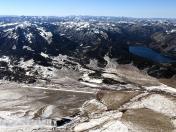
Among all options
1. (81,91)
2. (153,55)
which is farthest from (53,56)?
(81,91)

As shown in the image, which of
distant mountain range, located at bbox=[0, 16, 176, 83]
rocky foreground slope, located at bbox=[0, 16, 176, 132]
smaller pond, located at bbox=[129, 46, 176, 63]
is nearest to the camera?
rocky foreground slope, located at bbox=[0, 16, 176, 132]

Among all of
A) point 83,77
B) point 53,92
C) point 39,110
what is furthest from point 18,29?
point 39,110

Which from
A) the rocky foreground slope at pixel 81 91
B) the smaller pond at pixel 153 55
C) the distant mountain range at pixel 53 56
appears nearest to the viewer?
the rocky foreground slope at pixel 81 91

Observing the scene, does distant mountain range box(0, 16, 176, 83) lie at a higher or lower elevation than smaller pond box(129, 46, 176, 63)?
higher

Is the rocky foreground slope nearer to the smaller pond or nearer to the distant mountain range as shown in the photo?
the distant mountain range

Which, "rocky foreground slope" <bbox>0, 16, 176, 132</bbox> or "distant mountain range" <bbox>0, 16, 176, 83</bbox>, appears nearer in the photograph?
"rocky foreground slope" <bbox>0, 16, 176, 132</bbox>

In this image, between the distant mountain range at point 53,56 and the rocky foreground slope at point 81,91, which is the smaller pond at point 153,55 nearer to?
the distant mountain range at point 53,56

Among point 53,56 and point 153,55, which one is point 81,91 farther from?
point 153,55

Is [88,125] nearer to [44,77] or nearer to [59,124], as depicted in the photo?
[59,124]

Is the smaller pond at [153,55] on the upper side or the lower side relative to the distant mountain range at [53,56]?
lower

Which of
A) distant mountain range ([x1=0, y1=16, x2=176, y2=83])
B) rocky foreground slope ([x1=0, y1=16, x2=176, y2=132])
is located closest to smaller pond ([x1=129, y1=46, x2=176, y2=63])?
distant mountain range ([x1=0, y1=16, x2=176, y2=83])

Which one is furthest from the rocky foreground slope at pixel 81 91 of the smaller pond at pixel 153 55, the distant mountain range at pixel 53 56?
the smaller pond at pixel 153 55

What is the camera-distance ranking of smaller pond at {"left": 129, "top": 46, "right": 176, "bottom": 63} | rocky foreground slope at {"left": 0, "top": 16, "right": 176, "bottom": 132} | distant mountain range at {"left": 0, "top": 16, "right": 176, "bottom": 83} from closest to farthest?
rocky foreground slope at {"left": 0, "top": 16, "right": 176, "bottom": 132} → distant mountain range at {"left": 0, "top": 16, "right": 176, "bottom": 83} → smaller pond at {"left": 129, "top": 46, "right": 176, "bottom": 63}
